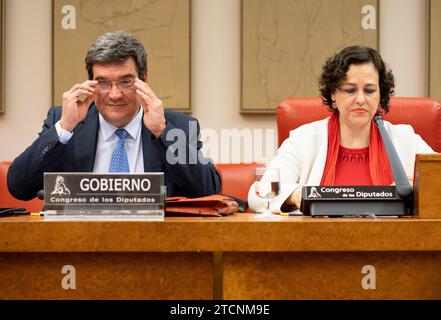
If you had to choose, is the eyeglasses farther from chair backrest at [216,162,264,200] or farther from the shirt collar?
chair backrest at [216,162,264,200]

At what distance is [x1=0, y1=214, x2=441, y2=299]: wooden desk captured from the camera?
139 centimetres

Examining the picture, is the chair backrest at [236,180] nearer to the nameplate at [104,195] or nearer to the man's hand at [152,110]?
the man's hand at [152,110]

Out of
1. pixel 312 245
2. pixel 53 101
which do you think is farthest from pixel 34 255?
pixel 53 101

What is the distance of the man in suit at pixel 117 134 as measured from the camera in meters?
2.18

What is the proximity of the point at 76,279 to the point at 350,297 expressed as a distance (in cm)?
60

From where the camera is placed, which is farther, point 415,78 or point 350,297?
point 415,78

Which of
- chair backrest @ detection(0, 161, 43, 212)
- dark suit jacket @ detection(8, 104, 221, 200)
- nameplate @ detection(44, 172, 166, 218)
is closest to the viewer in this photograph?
nameplate @ detection(44, 172, 166, 218)

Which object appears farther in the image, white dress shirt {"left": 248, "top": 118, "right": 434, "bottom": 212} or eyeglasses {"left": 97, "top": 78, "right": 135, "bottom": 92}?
white dress shirt {"left": 248, "top": 118, "right": 434, "bottom": 212}

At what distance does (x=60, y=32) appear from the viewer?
133 inches

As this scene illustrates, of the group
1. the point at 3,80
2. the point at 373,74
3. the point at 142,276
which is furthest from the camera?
the point at 3,80

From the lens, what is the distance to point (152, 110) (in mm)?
2193

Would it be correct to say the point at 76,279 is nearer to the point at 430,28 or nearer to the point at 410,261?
the point at 410,261

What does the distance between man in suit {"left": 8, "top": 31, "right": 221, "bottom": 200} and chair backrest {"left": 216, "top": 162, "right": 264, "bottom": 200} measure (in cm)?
70

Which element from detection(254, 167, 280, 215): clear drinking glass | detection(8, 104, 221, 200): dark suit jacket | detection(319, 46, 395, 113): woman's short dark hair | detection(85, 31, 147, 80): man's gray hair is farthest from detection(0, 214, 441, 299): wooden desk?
detection(319, 46, 395, 113): woman's short dark hair
